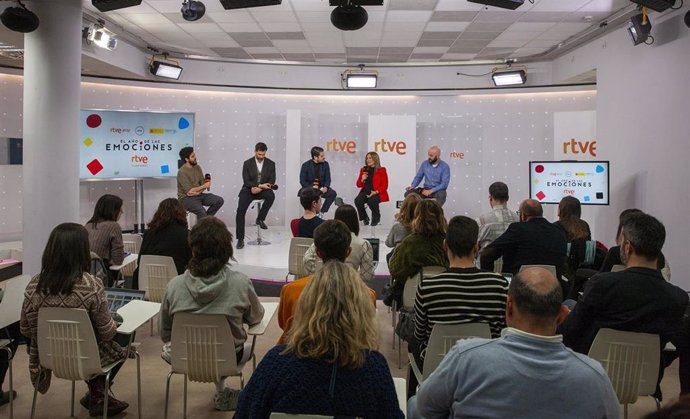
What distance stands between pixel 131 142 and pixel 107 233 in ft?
18.3

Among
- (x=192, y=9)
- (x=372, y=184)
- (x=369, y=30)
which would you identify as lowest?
(x=372, y=184)

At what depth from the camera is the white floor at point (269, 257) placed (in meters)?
7.41

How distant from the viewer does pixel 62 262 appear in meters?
2.92

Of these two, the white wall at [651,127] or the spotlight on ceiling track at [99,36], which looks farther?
the spotlight on ceiling track at [99,36]

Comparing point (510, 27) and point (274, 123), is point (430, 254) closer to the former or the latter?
point (510, 27)

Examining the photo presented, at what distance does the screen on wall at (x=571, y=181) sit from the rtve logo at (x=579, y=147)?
2040mm

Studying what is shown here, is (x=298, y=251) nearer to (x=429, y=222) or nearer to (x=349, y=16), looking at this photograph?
(x=429, y=222)

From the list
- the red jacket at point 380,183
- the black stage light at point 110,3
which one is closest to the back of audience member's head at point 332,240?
the black stage light at point 110,3

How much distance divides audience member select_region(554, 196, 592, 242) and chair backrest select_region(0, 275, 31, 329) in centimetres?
402

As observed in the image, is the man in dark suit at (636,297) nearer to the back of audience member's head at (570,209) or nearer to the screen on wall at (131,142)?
the back of audience member's head at (570,209)

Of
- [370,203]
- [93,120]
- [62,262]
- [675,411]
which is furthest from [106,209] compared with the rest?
[370,203]

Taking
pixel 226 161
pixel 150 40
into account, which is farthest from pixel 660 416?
pixel 226 161

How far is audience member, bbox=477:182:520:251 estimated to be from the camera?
16.7 feet

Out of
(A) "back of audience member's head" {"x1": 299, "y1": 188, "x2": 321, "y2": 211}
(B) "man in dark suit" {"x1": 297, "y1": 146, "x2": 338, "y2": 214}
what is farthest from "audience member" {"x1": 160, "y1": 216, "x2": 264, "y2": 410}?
(B) "man in dark suit" {"x1": 297, "y1": 146, "x2": 338, "y2": 214}
